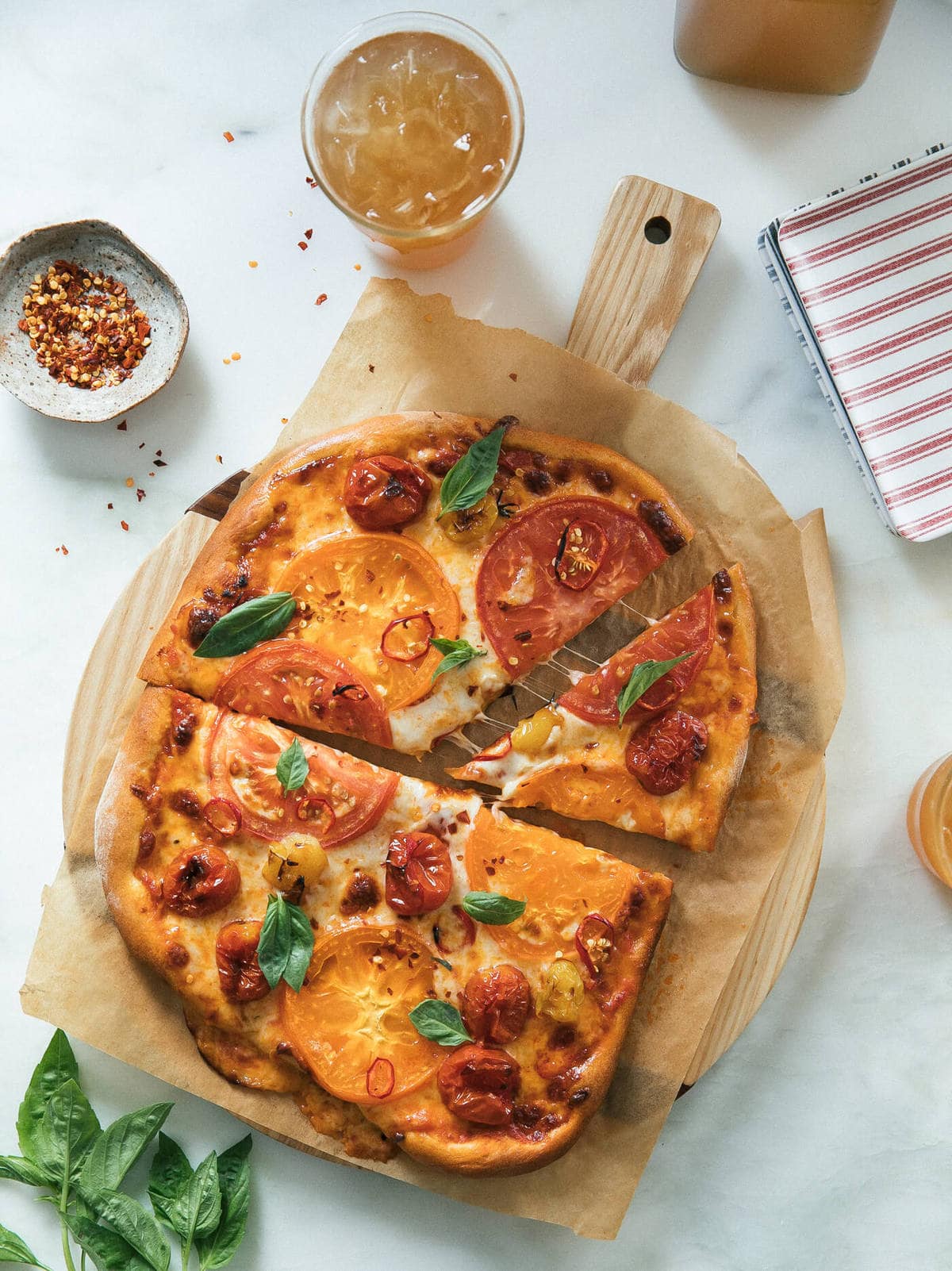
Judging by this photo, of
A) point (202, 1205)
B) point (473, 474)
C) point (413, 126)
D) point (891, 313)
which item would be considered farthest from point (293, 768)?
A: point (891, 313)

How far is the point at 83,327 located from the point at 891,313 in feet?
10.4

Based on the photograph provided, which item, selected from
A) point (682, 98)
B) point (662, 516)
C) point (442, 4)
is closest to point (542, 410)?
point (662, 516)

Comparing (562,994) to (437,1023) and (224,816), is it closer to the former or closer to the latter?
(437,1023)

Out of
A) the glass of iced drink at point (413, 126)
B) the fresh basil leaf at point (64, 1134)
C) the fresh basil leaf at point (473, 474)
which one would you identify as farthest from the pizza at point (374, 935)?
the glass of iced drink at point (413, 126)

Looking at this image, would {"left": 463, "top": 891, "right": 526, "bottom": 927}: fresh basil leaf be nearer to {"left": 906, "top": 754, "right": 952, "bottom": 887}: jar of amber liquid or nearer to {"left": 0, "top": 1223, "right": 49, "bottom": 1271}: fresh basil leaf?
{"left": 906, "top": 754, "right": 952, "bottom": 887}: jar of amber liquid

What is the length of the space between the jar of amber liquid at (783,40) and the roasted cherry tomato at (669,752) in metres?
2.48

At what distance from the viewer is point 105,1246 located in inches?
158

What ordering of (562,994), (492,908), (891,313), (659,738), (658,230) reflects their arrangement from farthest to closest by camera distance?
(658,230), (891,313), (659,738), (562,994), (492,908)

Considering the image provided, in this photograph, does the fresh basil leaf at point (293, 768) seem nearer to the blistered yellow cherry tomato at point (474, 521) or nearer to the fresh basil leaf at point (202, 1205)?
the blistered yellow cherry tomato at point (474, 521)

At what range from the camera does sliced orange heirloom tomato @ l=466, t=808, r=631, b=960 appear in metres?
3.88

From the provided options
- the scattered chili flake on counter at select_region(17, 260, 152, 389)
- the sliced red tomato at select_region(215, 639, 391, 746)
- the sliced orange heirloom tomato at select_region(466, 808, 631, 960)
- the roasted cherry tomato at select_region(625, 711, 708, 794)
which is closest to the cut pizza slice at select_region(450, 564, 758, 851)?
the roasted cherry tomato at select_region(625, 711, 708, 794)

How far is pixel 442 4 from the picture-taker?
4426 millimetres

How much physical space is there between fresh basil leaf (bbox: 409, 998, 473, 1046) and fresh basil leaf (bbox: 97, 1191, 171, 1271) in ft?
4.37

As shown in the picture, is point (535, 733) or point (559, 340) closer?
→ point (535, 733)
